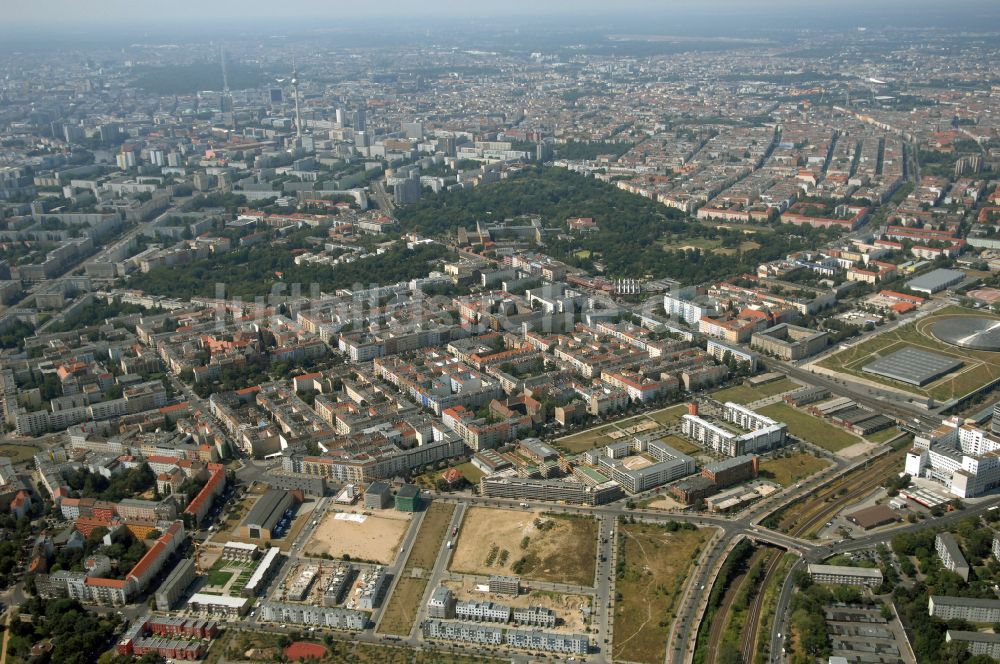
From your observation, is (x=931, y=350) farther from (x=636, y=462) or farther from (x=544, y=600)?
(x=544, y=600)

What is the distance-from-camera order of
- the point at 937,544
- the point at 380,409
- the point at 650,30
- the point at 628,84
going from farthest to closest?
the point at 650,30, the point at 628,84, the point at 380,409, the point at 937,544

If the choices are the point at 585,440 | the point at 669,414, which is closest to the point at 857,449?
the point at 669,414

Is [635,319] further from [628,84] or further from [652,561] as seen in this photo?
[628,84]

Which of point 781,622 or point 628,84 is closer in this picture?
point 781,622

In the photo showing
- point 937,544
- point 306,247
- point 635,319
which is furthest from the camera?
point 306,247

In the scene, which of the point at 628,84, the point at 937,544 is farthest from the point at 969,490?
the point at 628,84

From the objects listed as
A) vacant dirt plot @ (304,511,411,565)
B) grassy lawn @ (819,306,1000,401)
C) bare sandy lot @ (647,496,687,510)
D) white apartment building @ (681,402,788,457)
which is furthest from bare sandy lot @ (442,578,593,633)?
grassy lawn @ (819,306,1000,401)

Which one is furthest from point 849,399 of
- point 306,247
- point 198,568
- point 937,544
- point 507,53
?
point 507,53
